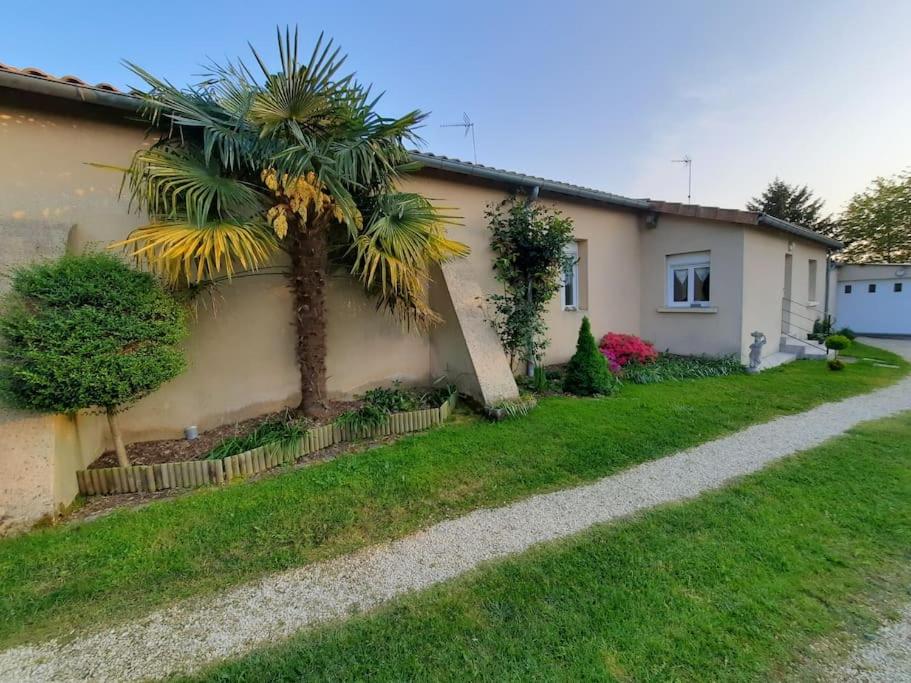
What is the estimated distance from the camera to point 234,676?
203cm

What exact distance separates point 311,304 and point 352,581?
12.1 ft

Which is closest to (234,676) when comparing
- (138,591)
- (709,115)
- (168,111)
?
(138,591)

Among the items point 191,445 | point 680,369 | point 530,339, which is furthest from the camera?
point 680,369

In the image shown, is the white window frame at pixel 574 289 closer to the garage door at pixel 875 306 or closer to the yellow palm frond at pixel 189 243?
the yellow palm frond at pixel 189 243

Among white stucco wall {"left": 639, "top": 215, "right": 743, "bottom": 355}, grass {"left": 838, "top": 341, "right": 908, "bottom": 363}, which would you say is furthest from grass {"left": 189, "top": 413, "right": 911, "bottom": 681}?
grass {"left": 838, "top": 341, "right": 908, "bottom": 363}

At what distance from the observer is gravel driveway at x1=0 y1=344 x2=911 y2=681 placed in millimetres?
2188

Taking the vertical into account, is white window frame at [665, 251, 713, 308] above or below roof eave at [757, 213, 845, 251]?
below

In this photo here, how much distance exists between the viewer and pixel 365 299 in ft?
22.7

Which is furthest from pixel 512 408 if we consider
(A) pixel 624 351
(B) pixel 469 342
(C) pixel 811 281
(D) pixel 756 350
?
(C) pixel 811 281

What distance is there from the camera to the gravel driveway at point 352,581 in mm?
2188

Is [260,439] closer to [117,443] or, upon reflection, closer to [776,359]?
[117,443]

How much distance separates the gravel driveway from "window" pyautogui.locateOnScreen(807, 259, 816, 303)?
1363cm

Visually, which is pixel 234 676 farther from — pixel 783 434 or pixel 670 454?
pixel 783 434

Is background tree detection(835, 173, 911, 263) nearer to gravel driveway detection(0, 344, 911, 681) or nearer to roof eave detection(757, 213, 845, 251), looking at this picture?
roof eave detection(757, 213, 845, 251)
